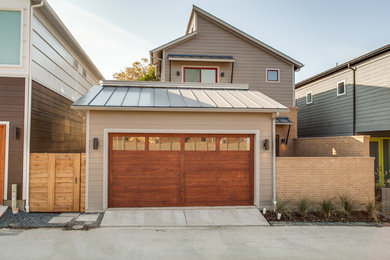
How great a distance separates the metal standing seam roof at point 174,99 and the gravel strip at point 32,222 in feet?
10.6

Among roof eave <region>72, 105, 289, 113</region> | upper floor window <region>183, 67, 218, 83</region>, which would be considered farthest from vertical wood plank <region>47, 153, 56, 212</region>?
upper floor window <region>183, 67, 218, 83</region>

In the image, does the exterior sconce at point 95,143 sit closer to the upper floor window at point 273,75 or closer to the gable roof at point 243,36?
the gable roof at point 243,36

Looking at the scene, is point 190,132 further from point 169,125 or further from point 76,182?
point 76,182

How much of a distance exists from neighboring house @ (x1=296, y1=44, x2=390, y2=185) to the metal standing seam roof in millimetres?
6278

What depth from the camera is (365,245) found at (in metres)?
6.26

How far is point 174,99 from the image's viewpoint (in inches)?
356

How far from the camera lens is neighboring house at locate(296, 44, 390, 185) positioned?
1210 centimetres

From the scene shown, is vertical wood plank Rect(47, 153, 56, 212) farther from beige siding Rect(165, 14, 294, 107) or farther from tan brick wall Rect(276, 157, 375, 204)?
beige siding Rect(165, 14, 294, 107)

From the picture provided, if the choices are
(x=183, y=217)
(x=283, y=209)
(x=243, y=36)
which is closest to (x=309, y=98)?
(x=243, y=36)

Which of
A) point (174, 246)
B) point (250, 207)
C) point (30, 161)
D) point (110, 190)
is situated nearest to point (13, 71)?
point (30, 161)

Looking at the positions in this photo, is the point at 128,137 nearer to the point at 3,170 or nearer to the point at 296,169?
the point at 3,170

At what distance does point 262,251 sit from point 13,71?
8.71m

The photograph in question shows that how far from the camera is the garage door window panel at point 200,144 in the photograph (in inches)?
347

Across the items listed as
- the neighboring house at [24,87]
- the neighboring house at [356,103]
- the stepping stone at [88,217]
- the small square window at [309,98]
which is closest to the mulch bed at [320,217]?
the neighboring house at [356,103]
